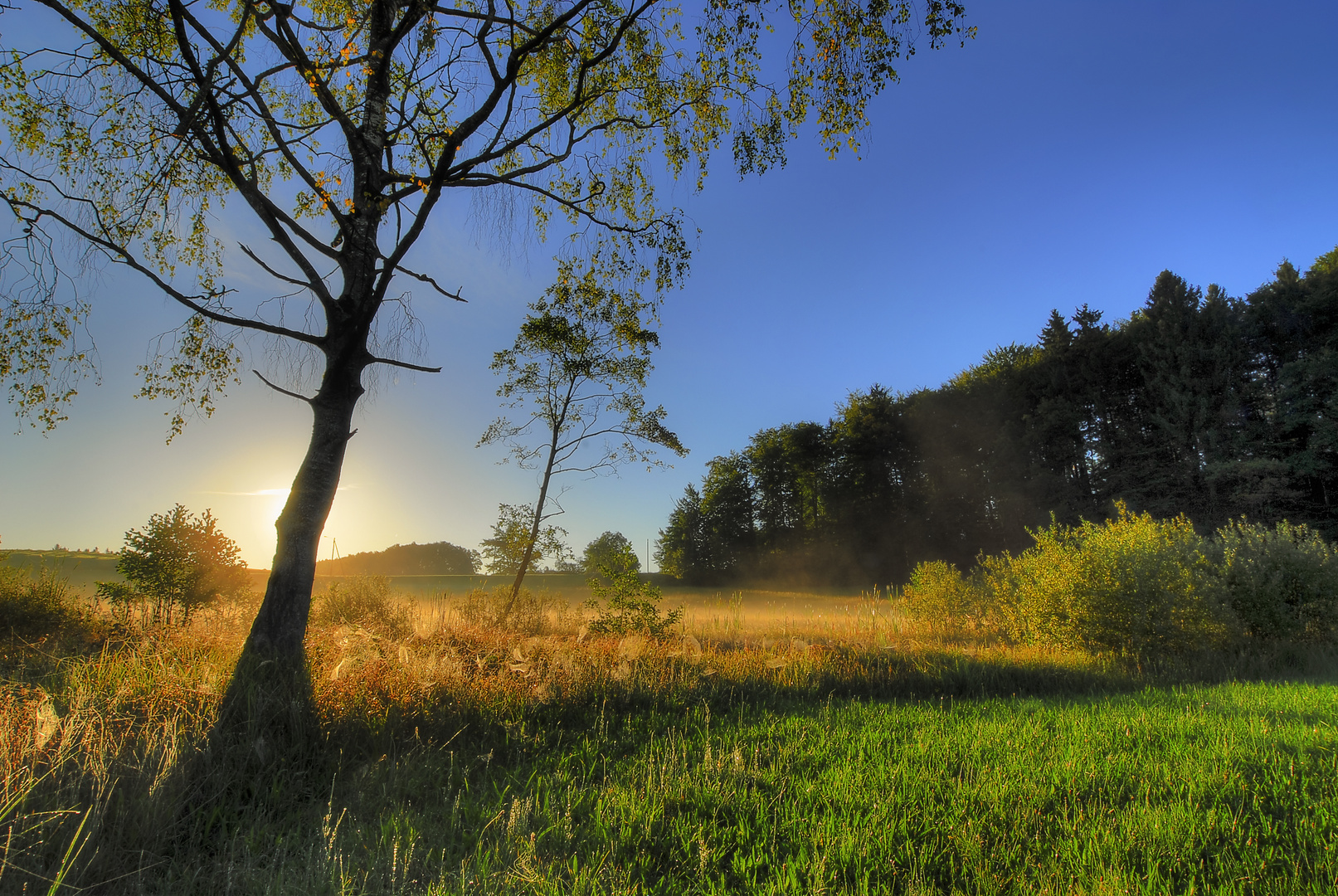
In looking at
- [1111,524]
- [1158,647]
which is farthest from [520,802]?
[1111,524]

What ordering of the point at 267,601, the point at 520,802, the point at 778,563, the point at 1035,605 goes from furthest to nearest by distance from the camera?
the point at 778,563 → the point at 1035,605 → the point at 267,601 → the point at 520,802

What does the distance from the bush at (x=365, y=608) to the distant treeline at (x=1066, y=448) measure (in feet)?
95.8

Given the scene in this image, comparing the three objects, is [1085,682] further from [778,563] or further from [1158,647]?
[778,563]

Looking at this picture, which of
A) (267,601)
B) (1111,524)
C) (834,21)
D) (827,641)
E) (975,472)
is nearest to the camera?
(267,601)

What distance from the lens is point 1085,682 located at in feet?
25.9

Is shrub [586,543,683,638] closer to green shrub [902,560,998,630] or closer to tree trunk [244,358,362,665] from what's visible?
tree trunk [244,358,362,665]

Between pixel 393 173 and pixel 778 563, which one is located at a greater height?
pixel 393 173

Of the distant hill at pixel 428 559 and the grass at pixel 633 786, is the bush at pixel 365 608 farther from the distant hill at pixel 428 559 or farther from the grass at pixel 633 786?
the distant hill at pixel 428 559

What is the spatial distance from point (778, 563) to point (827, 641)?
3134 centimetres

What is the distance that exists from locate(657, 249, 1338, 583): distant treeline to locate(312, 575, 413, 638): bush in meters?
29.2

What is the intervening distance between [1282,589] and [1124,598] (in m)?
5.48

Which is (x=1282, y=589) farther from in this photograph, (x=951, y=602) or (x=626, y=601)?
(x=626, y=601)

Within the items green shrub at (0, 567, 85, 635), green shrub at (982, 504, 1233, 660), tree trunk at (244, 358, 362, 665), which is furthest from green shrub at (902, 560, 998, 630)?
green shrub at (0, 567, 85, 635)

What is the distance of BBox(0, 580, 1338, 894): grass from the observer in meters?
2.47
